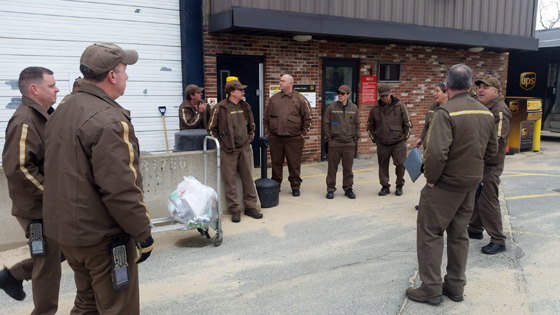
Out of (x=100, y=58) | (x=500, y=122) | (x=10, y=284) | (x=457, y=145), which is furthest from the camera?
(x=500, y=122)

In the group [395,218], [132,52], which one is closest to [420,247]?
[395,218]

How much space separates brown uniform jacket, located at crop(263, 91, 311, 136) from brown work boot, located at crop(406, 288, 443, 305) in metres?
4.01

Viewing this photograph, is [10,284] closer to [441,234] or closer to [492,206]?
[441,234]

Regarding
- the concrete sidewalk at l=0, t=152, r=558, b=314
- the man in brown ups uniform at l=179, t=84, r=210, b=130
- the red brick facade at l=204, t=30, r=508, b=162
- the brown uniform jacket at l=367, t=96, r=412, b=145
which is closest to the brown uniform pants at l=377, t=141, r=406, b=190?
the brown uniform jacket at l=367, t=96, r=412, b=145

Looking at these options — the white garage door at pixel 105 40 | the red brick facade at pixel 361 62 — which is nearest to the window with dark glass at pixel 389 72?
the red brick facade at pixel 361 62

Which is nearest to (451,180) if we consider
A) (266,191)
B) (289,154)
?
(266,191)

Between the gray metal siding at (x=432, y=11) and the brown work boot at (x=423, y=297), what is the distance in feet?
19.2

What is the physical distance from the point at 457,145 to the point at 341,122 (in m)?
3.75

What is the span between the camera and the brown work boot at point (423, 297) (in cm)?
373

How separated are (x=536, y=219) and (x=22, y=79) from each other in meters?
6.52

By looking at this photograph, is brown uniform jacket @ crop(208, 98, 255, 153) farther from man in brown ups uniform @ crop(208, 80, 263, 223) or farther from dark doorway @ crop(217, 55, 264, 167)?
dark doorway @ crop(217, 55, 264, 167)

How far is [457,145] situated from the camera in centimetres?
361

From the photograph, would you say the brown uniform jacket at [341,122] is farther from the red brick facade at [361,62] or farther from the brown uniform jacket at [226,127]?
the red brick facade at [361,62]

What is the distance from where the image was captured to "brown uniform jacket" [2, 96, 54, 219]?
308cm
